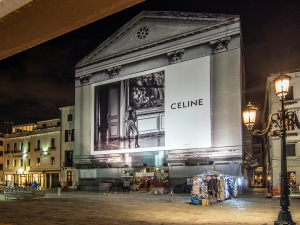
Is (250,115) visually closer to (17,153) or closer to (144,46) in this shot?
(144,46)

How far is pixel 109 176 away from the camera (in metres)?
40.0

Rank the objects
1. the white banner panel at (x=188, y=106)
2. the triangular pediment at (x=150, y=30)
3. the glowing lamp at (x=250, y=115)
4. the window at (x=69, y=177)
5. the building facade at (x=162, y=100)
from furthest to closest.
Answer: the window at (x=69, y=177) < the triangular pediment at (x=150, y=30) < the white banner panel at (x=188, y=106) < the building facade at (x=162, y=100) < the glowing lamp at (x=250, y=115)

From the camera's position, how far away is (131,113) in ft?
124

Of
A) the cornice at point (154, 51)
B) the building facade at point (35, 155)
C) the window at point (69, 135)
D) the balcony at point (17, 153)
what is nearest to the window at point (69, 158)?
the window at point (69, 135)

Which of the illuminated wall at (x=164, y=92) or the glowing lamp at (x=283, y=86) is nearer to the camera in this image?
the glowing lamp at (x=283, y=86)

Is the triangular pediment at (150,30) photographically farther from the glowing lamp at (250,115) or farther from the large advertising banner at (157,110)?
the glowing lamp at (250,115)

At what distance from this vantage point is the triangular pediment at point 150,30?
34.8 metres

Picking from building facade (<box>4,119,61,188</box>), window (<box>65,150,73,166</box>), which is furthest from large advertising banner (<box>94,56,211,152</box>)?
building facade (<box>4,119,61,188</box>)

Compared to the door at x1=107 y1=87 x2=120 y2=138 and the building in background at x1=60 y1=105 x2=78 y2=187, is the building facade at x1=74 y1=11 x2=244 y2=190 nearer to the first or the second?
the door at x1=107 y1=87 x2=120 y2=138

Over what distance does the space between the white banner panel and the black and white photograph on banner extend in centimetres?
119

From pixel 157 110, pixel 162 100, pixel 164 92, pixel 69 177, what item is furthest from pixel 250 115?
pixel 69 177

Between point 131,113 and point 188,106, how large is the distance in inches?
299

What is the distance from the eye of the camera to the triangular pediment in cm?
3475

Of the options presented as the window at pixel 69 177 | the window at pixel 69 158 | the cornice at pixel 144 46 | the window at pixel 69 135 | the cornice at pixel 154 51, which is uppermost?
the cornice at pixel 144 46
